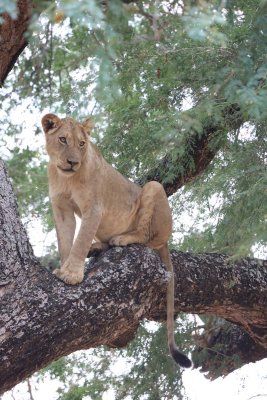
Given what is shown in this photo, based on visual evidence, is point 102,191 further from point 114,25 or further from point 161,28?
point 114,25

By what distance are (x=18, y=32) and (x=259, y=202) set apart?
1.62 metres

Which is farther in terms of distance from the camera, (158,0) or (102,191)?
(102,191)

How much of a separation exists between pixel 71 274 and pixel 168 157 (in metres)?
1.68

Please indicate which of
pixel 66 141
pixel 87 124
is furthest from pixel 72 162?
pixel 87 124

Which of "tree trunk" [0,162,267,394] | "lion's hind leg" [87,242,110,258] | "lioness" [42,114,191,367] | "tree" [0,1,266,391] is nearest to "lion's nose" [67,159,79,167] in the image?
"lioness" [42,114,191,367]

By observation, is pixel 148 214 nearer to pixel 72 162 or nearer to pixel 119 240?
pixel 119 240

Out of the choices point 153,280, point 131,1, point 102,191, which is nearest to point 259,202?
point 153,280

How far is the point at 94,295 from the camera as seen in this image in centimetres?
442

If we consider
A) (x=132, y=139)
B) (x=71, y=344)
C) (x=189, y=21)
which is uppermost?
(x=132, y=139)

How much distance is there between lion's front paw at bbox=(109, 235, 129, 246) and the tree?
210 millimetres

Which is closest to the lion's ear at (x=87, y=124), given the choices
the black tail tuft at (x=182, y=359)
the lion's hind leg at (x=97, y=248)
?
the lion's hind leg at (x=97, y=248)

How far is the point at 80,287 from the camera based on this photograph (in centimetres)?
442

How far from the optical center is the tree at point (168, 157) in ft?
13.2

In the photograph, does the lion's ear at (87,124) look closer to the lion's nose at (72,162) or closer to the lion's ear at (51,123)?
the lion's ear at (51,123)
